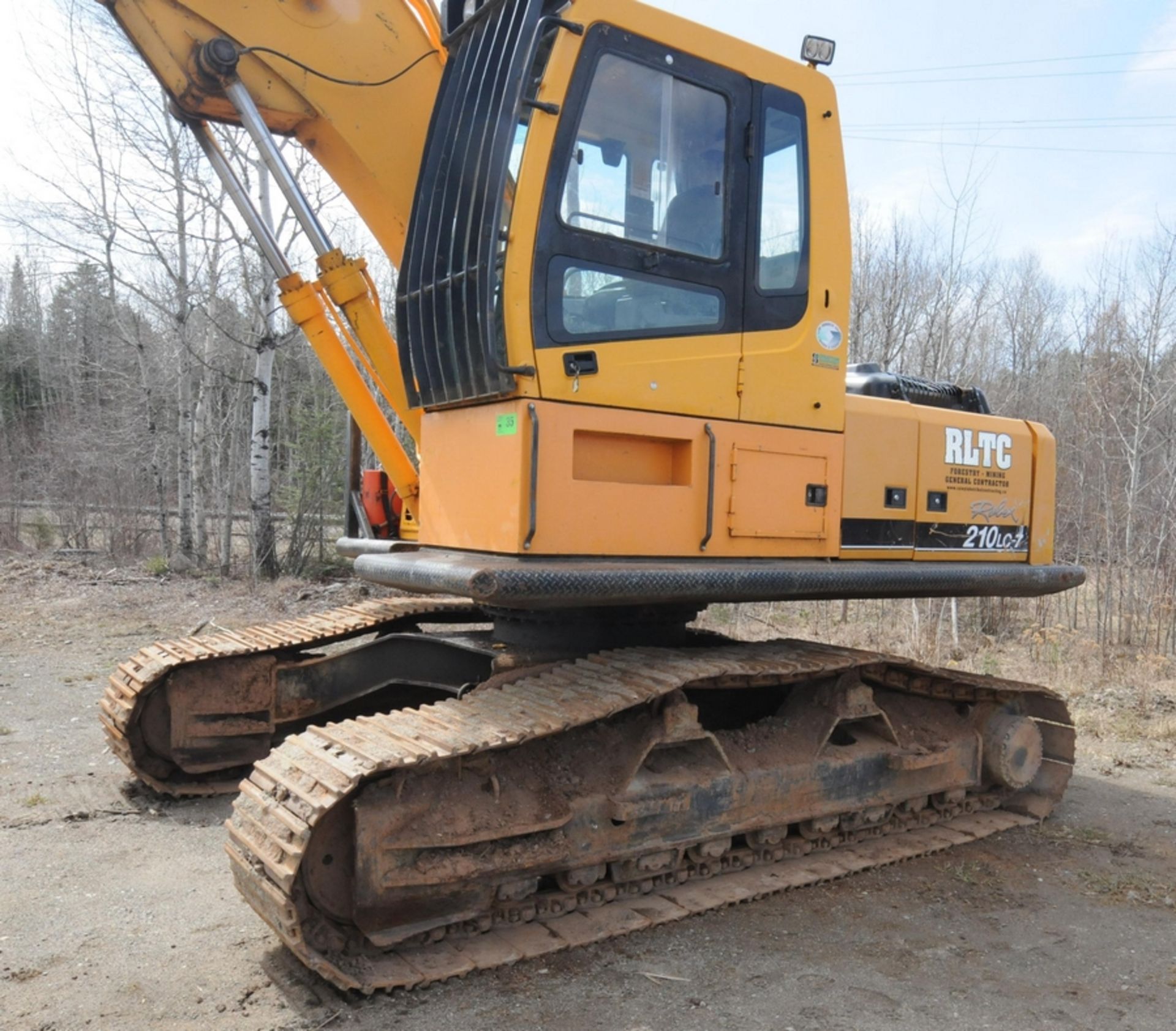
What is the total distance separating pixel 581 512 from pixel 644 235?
1164mm

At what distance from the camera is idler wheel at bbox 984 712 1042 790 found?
5.56 metres

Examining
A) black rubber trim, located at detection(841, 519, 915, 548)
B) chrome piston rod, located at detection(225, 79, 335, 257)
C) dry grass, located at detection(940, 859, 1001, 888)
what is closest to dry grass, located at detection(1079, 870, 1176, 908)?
dry grass, located at detection(940, 859, 1001, 888)

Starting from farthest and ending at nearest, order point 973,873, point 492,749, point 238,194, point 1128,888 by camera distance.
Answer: point 238,194 → point 973,873 → point 1128,888 → point 492,749

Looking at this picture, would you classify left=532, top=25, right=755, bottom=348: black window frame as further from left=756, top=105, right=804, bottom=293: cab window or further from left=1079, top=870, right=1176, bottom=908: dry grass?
left=1079, top=870, right=1176, bottom=908: dry grass

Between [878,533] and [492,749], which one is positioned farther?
[878,533]

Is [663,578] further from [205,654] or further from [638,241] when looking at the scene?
[205,654]

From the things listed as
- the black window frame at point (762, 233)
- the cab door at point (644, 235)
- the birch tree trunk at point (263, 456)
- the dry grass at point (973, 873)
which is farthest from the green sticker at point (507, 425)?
the birch tree trunk at point (263, 456)

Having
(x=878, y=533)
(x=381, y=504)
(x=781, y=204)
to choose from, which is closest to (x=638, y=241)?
(x=781, y=204)

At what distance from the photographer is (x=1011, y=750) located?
18.3 feet

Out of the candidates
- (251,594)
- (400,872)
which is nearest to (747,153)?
(400,872)

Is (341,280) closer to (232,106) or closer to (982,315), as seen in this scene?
(232,106)

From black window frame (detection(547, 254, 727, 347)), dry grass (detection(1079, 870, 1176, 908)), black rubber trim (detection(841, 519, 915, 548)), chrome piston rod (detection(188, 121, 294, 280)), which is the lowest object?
dry grass (detection(1079, 870, 1176, 908))

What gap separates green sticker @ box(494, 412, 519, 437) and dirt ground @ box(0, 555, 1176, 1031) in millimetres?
1946

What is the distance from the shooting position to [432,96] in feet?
16.5
